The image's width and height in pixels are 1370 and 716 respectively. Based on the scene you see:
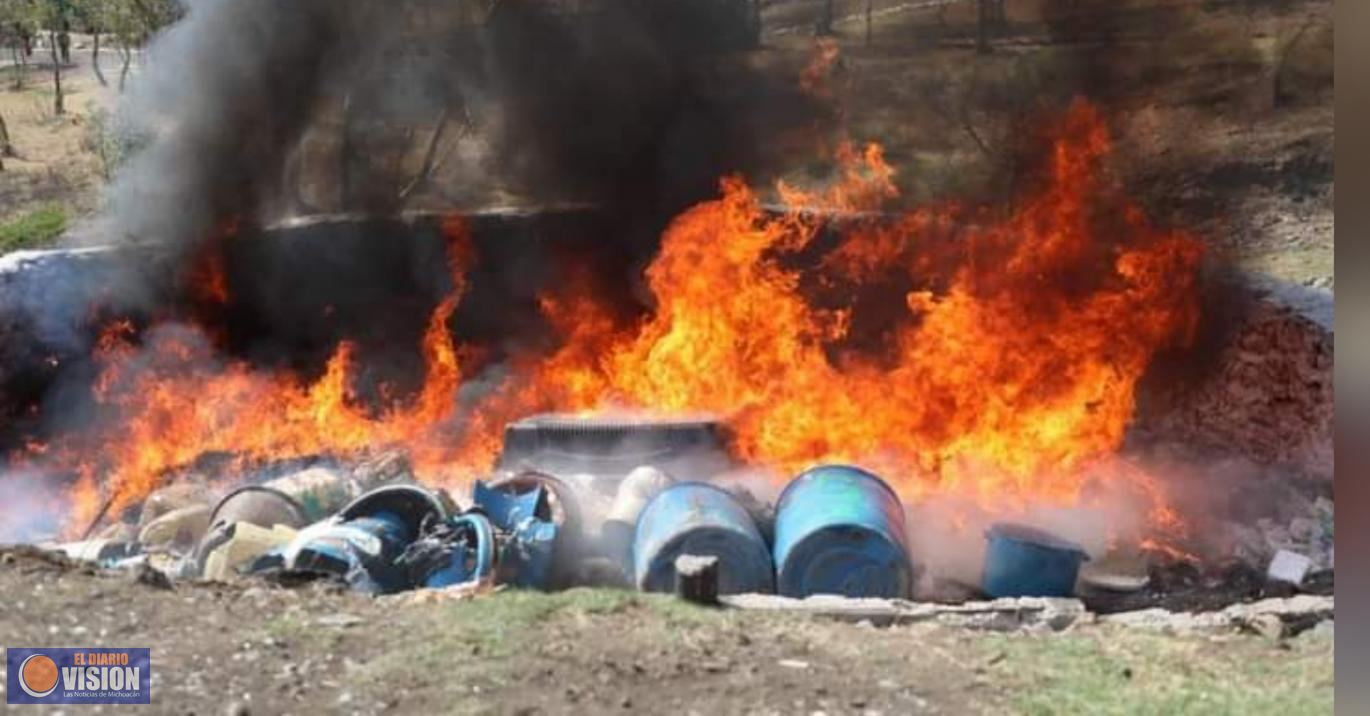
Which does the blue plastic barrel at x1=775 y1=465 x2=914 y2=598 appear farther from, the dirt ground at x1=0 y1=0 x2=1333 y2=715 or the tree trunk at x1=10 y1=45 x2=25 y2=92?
the tree trunk at x1=10 y1=45 x2=25 y2=92

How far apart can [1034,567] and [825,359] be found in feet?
13.6

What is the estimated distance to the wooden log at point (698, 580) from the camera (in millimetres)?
6535

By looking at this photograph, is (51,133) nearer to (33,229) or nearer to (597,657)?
(33,229)

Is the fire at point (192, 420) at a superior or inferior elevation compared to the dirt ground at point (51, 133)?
inferior

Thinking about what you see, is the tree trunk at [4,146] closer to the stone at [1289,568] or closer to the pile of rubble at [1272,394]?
the pile of rubble at [1272,394]

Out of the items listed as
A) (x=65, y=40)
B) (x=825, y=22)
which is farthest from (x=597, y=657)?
(x=65, y=40)

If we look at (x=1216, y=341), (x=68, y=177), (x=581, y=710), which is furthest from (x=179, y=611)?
(x=68, y=177)

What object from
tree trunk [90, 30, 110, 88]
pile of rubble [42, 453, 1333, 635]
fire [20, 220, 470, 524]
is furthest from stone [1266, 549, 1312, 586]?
tree trunk [90, 30, 110, 88]

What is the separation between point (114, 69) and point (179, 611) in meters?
10.9

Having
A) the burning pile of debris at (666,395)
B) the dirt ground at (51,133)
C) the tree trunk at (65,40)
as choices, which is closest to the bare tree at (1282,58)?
the burning pile of debris at (666,395)

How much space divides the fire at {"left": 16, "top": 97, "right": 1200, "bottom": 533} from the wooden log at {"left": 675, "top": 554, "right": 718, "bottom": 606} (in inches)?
118

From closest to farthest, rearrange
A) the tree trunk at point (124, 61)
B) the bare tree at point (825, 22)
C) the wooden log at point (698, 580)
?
the wooden log at point (698, 580) < the tree trunk at point (124, 61) < the bare tree at point (825, 22)

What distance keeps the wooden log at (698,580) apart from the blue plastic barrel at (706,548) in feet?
1.72

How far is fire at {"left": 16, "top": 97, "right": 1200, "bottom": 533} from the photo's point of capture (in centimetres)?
987
